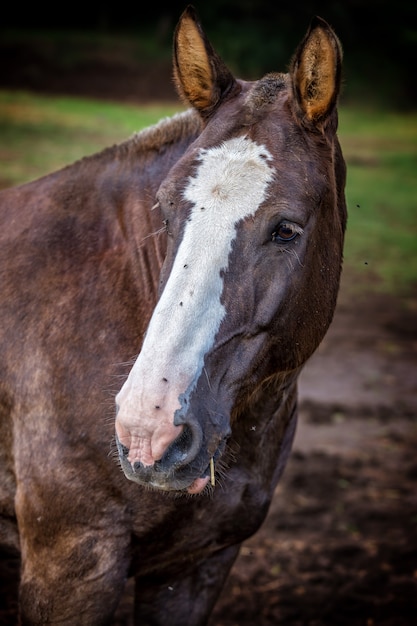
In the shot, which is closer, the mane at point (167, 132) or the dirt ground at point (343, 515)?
the mane at point (167, 132)

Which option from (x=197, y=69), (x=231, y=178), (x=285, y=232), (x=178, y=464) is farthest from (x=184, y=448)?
(x=197, y=69)

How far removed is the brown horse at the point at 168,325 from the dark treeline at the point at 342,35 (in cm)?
1641

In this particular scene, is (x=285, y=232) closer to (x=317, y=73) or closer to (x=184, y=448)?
(x=317, y=73)

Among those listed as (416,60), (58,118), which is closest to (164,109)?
(58,118)

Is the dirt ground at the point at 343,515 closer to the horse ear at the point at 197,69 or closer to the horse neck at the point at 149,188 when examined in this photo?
the horse neck at the point at 149,188

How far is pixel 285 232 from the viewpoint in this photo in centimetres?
254

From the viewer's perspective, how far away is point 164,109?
841 inches

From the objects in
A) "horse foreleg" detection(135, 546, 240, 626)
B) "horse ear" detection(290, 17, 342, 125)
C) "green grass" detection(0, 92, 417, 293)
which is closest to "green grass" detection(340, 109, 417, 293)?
"green grass" detection(0, 92, 417, 293)

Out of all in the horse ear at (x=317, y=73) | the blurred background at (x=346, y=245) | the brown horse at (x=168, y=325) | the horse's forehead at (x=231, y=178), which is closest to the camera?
the brown horse at (x=168, y=325)

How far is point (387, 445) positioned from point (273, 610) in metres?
2.29

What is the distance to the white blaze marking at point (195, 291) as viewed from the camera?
7.29 feet

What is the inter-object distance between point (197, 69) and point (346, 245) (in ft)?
30.2

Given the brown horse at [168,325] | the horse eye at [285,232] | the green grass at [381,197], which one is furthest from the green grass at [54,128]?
the horse eye at [285,232]

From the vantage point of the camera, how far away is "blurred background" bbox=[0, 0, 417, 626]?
4.66 meters
